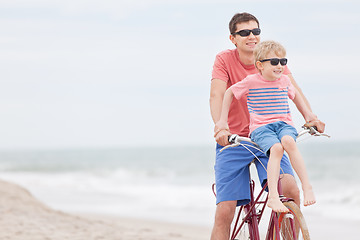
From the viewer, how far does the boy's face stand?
341cm

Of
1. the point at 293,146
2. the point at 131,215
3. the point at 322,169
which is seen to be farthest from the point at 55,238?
the point at 322,169

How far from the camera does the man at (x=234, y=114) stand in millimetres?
3824

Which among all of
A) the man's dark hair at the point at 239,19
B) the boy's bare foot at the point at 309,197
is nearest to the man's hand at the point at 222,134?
the boy's bare foot at the point at 309,197

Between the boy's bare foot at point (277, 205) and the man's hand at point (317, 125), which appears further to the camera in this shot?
the man's hand at point (317, 125)

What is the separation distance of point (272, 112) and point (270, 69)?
26 cm

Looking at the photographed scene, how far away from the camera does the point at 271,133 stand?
3396 millimetres

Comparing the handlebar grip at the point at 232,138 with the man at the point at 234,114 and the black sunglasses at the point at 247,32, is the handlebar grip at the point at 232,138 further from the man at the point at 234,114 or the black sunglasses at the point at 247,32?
the black sunglasses at the point at 247,32

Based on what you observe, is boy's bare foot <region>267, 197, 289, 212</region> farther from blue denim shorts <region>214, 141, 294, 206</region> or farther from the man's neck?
the man's neck

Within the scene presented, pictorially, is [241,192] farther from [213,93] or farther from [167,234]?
[167,234]

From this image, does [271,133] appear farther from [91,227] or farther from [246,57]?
[91,227]

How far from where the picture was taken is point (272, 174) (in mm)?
3295

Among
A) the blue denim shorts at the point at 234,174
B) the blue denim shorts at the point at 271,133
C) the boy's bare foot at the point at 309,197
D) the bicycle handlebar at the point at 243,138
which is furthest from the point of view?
the blue denim shorts at the point at 234,174

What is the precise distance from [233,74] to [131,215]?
7433mm

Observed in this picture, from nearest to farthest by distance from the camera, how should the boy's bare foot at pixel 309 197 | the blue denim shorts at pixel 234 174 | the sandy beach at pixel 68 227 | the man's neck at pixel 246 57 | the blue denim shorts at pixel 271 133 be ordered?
the boy's bare foot at pixel 309 197 < the blue denim shorts at pixel 271 133 < the blue denim shorts at pixel 234 174 < the man's neck at pixel 246 57 < the sandy beach at pixel 68 227
